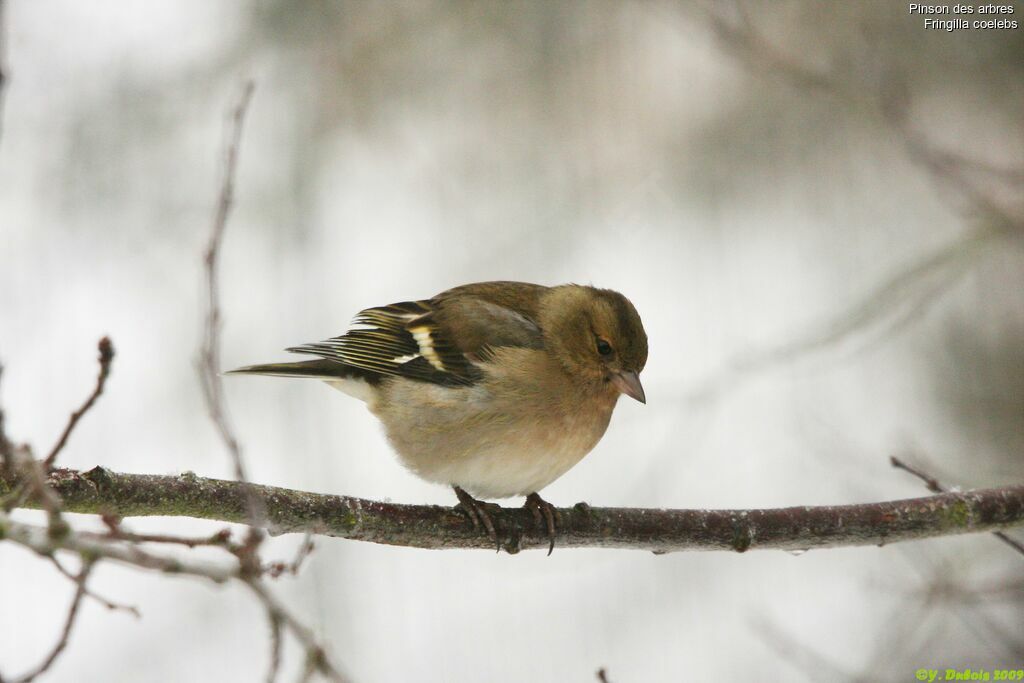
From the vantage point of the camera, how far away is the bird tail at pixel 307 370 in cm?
369

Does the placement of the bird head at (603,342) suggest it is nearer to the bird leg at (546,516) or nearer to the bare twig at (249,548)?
the bird leg at (546,516)

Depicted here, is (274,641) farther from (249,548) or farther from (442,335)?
(442,335)

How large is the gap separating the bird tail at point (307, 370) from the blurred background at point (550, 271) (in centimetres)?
212

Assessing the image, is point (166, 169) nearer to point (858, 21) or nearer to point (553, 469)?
point (553, 469)

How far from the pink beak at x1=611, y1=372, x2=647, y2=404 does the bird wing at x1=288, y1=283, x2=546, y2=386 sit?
1.07ft

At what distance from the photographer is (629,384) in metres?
3.67

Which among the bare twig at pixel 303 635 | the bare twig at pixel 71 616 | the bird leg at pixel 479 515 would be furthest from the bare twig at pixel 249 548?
the bird leg at pixel 479 515

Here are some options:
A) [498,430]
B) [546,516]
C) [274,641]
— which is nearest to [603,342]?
[498,430]

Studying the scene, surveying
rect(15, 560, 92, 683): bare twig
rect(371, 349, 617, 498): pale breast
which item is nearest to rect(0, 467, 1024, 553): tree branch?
rect(371, 349, 617, 498): pale breast

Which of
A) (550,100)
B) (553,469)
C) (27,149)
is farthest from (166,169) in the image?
(553,469)

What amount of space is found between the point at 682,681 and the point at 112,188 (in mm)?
4767

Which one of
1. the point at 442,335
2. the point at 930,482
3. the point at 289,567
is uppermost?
the point at 442,335

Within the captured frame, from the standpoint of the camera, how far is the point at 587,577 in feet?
19.8

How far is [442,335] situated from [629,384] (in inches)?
30.3
